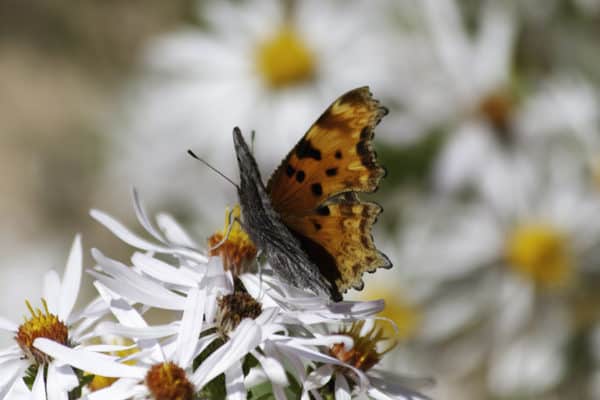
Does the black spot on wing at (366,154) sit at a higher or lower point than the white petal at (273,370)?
higher

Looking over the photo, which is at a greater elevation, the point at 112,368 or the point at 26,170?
the point at 26,170

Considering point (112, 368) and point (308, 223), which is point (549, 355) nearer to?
point (308, 223)

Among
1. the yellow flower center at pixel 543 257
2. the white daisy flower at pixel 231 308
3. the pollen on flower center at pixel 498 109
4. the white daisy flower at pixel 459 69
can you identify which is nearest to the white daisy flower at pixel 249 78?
the white daisy flower at pixel 459 69

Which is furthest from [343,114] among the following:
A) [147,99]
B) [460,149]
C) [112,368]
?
[147,99]

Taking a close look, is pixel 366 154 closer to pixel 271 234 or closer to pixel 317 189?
pixel 317 189

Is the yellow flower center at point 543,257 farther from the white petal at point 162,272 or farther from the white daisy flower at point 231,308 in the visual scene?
the white petal at point 162,272

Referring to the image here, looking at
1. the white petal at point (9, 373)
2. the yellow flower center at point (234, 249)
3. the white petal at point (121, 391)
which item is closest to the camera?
the white petal at point (121, 391)

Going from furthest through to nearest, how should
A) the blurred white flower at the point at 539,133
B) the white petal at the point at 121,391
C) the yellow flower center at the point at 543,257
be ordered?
the blurred white flower at the point at 539,133 → the yellow flower center at the point at 543,257 → the white petal at the point at 121,391
